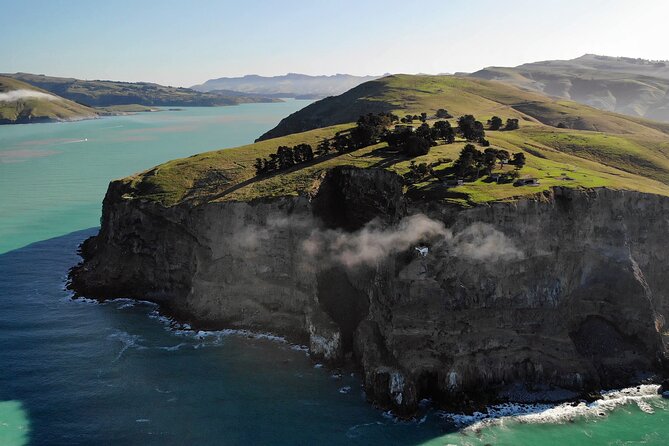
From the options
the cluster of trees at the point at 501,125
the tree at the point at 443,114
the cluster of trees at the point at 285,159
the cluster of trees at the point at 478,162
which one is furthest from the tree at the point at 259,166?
the tree at the point at 443,114

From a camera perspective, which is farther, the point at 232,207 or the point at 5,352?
the point at 232,207

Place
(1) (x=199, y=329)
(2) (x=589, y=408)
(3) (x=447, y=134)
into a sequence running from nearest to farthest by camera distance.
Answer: (2) (x=589, y=408) < (1) (x=199, y=329) < (3) (x=447, y=134)

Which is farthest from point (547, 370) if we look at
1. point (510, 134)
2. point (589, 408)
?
point (510, 134)

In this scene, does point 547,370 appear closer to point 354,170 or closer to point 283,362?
point 283,362

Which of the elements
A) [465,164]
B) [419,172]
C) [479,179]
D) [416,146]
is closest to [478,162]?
[465,164]

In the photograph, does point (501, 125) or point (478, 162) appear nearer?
point (478, 162)

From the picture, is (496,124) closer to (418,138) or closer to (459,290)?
(418,138)
